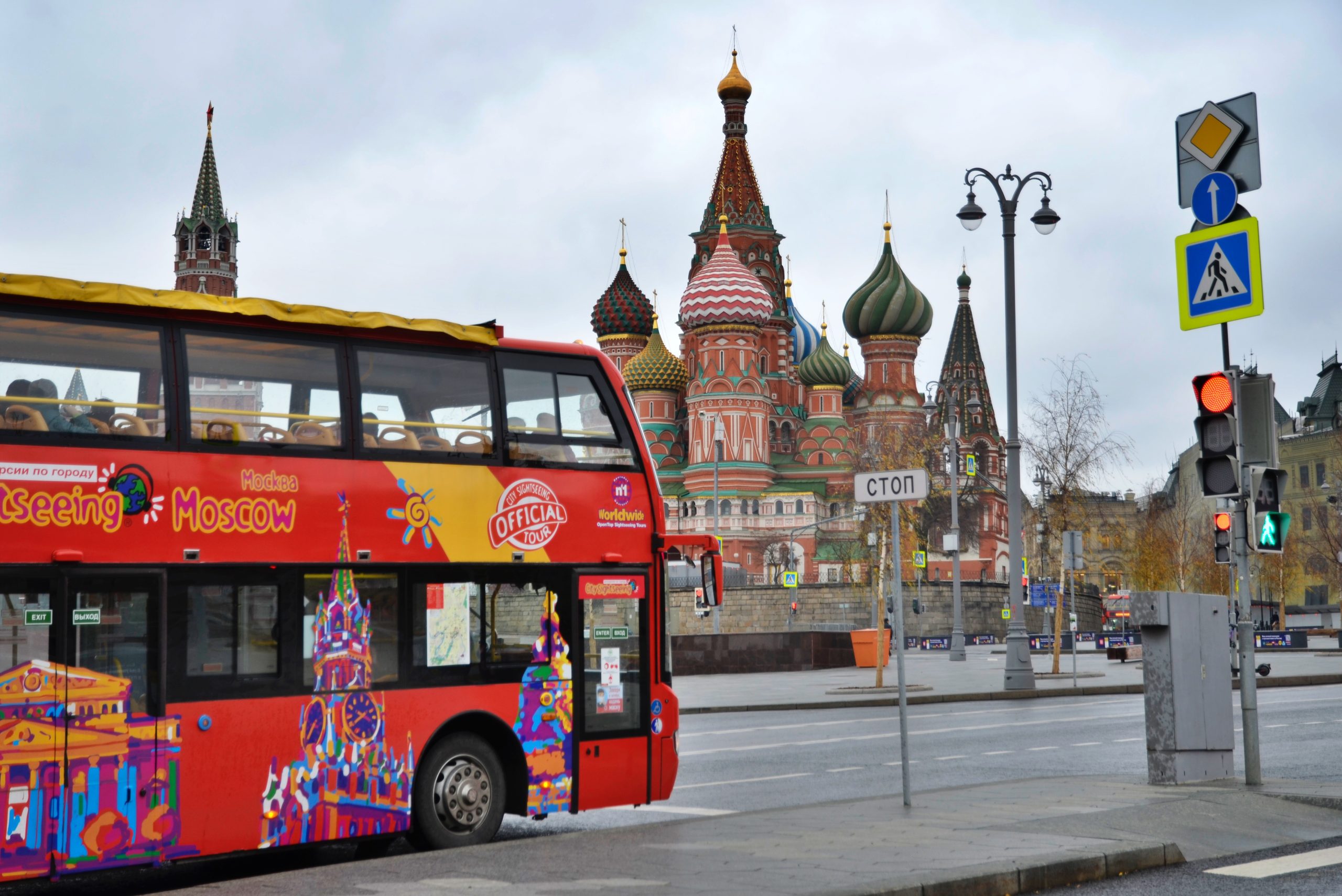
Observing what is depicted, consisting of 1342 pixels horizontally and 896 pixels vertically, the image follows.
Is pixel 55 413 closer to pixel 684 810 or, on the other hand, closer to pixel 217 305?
pixel 217 305

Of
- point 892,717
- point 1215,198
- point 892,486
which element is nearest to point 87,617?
point 892,486

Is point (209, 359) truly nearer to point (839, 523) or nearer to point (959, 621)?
point (959, 621)

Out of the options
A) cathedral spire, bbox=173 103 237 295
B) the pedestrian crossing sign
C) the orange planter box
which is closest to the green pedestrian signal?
the pedestrian crossing sign

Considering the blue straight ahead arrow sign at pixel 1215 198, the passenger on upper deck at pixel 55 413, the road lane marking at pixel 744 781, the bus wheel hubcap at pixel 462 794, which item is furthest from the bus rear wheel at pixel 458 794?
the blue straight ahead arrow sign at pixel 1215 198

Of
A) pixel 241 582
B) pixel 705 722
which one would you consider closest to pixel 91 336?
pixel 241 582

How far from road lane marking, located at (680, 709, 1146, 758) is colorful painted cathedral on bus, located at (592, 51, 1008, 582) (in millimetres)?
66359

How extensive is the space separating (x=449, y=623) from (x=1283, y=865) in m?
5.54

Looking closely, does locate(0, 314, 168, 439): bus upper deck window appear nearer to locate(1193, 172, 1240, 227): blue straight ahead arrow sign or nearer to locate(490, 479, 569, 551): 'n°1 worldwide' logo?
locate(490, 479, 569, 551): 'n°1 worldwide' logo

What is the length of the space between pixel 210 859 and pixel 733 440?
89.5 m

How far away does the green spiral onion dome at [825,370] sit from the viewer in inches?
4272

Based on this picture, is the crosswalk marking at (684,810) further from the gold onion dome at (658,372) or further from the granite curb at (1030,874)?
the gold onion dome at (658,372)

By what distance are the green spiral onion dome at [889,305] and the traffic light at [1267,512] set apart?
96.6 m

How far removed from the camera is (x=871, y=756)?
1728 cm

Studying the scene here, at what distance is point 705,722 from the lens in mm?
23156
